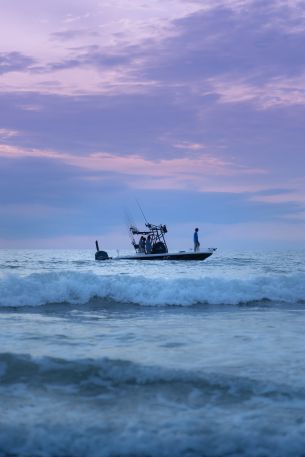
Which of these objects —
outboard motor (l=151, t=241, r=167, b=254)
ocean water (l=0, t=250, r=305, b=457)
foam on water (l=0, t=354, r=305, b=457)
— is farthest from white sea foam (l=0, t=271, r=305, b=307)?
outboard motor (l=151, t=241, r=167, b=254)

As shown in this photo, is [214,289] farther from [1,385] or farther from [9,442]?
[9,442]

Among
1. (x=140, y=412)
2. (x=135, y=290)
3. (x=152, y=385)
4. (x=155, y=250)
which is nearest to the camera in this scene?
(x=140, y=412)

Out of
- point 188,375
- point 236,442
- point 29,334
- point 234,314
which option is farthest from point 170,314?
point 236,442

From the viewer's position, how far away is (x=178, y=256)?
1357 inches

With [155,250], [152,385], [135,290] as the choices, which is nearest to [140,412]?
[152,385]

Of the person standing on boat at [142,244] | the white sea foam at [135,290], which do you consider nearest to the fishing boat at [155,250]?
the person standing on boat at [142,244]

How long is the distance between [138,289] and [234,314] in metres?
3.63

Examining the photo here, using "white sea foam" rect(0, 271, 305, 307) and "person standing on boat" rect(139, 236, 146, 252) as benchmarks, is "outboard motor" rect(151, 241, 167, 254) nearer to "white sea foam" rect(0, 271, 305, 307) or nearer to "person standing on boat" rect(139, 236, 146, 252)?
"person standing on boat" rect(139, 236, 146, 252)

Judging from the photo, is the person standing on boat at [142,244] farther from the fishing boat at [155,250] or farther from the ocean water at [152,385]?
the ocean water at [152,385]

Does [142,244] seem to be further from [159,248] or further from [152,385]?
[152,385]

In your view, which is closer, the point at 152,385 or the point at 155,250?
the point at 152,385

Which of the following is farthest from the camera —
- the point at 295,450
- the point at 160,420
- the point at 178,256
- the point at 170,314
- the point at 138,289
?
the point at 178,256

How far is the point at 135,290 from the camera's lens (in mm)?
14055

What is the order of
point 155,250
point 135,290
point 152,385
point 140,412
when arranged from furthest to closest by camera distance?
point 155,250 → point 135,290 → point 152,385 → point 140,412
